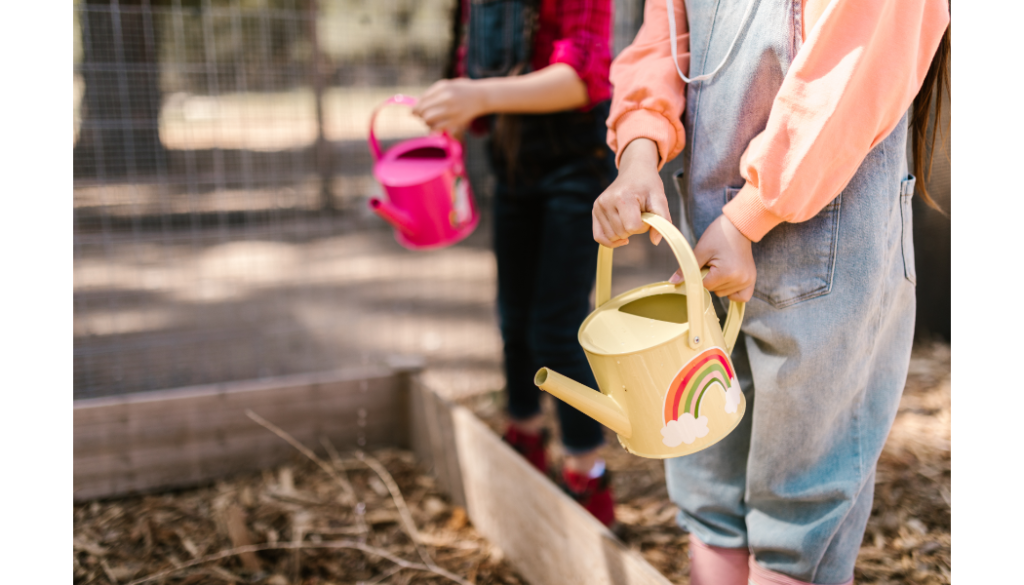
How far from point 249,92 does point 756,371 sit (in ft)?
6.60

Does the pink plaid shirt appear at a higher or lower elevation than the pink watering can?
higher

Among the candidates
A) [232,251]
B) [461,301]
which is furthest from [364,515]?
[232,251]

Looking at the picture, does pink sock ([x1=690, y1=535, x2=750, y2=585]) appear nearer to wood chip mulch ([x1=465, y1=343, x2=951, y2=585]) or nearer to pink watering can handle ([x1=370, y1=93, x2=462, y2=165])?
wood chip mulch ([x1=465, y1=343, x2=951, y2=585])

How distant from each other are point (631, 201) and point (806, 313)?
21cm

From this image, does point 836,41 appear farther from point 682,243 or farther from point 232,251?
point 232,251

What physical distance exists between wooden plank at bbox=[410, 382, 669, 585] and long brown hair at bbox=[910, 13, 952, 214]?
594 millimetres

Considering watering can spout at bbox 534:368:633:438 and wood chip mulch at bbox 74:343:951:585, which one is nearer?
watering can spout at bbox 534:368:633:438

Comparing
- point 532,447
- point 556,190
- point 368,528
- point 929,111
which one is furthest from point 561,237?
point 368,528

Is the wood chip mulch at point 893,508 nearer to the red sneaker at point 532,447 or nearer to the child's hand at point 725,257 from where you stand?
the red sneaker at point 532,447

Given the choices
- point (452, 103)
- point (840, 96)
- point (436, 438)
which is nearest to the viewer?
point (840, 96)

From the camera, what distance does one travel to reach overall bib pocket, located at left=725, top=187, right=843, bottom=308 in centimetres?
77

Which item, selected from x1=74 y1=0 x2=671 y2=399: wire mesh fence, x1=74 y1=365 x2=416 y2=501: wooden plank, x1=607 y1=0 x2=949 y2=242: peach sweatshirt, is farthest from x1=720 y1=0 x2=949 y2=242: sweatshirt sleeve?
x1=74 y1=0 x2=671 y2=399: wire mesh fence

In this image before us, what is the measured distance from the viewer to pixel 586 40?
1.25 meters

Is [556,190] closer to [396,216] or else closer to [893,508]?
[396,216]
